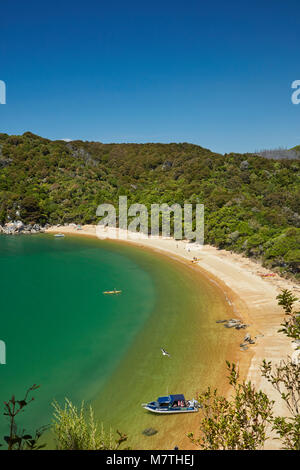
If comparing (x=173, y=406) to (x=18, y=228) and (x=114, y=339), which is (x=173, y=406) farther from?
(x=18, y=228)

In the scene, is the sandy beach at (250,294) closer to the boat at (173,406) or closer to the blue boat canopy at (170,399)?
the boat at (173,406)

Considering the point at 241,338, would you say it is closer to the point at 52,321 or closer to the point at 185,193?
the point at 52,321

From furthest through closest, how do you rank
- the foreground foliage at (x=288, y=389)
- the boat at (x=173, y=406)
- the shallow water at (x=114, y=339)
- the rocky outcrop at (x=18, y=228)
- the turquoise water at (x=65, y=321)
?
the rocky outcrop at (x=18, y=228), the turquoise water at (x=65, y=321), the shallow water at (x=114, y=339), the boat at (x=173, y=406), the foreground foliage at (x=288, y=389)

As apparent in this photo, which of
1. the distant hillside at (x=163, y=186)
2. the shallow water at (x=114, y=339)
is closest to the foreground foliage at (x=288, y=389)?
the shallow water at (x=114, y=339)

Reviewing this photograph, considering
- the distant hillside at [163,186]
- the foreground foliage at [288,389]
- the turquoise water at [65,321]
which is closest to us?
the foreground foliage at [288,389]

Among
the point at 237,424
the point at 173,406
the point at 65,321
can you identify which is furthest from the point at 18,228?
the point at 237,424
